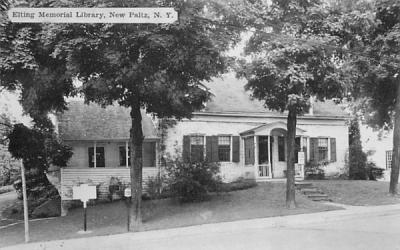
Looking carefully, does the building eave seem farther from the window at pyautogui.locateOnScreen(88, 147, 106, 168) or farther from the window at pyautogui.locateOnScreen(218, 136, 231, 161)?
the window at pyautogui.locateOnScreen(88, 147, 106, 168)

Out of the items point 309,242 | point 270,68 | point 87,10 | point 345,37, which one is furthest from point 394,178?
point 87,10

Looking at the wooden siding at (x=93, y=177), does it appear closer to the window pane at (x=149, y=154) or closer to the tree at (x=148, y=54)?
the window pane at (x=149, y=154)

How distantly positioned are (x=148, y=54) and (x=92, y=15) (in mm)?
7115

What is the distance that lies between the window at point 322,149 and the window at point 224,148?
19.6ft

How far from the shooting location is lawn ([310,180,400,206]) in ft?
68.6

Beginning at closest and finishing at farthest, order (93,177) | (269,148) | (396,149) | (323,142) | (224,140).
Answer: (396,149) < (93,177) < (224,140) < (269,148) < (323,142)

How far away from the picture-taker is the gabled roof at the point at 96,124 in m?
26.3

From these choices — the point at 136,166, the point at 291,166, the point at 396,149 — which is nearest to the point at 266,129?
the point at 396,149

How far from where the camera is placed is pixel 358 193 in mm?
23016

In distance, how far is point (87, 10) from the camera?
9570 mm

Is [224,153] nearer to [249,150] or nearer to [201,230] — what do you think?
[249,150]

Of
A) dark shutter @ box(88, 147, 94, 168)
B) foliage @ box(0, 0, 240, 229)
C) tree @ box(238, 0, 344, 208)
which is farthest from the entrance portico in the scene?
foliage @ box(0, 0, 240, 229)

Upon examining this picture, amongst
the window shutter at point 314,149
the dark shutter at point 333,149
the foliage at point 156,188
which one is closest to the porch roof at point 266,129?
the window shutter at point 314,149

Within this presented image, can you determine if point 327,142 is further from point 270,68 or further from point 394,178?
point 270,68
